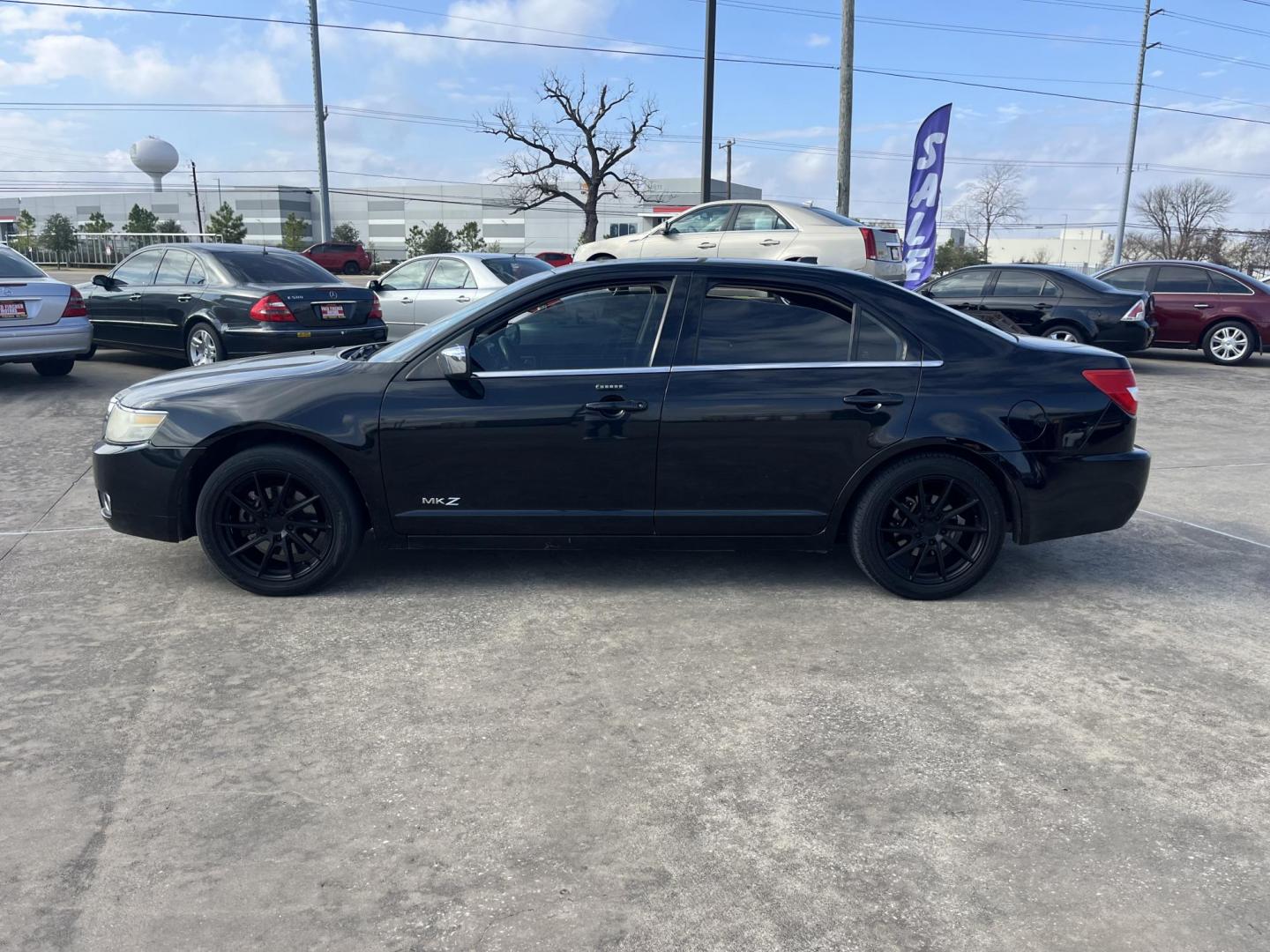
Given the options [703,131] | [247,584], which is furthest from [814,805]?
[703,131]

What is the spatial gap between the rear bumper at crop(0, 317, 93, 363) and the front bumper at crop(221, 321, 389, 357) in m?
1.63

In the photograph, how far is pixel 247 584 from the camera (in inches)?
186

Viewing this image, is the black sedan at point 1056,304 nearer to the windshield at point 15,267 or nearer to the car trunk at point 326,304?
the car trunk at point 326,304

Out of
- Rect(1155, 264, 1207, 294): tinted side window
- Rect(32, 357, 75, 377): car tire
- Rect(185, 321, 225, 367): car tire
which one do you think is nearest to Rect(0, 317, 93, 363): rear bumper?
Rect(32, 357, 75, 377): car tire

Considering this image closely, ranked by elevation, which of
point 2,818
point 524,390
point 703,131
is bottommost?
point 2,818

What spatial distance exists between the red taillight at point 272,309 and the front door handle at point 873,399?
24.8ft

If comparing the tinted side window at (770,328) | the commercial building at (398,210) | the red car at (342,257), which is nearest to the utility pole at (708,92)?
the tinted side window at (770,328)

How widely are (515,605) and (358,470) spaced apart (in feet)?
3.10

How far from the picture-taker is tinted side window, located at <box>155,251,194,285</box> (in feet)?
36.9

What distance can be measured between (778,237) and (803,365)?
9892mm

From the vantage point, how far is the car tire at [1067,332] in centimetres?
1351

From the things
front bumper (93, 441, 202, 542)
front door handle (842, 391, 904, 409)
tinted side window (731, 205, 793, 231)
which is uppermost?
tinted side window (731, 205, 793, 231)

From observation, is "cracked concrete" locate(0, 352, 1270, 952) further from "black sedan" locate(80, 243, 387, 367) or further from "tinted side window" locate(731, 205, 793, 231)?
"tinted side window" locate(731, 205, 793, 231)

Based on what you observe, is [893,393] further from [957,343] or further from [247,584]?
[247,584]
